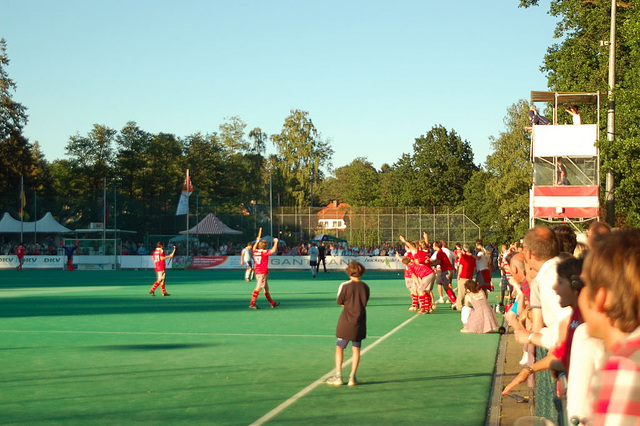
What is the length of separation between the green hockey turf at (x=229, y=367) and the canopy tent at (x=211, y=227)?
42376 mm

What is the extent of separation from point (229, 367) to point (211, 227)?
5484 centimetres

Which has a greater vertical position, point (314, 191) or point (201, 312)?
point (314, 191)

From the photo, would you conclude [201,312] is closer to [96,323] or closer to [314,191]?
[96,323]

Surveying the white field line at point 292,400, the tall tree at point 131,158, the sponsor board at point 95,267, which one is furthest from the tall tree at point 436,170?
the white field line at point 292,400

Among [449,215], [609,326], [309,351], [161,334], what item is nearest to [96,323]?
[161,334]

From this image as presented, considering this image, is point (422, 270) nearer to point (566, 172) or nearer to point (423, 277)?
point (423, 277)

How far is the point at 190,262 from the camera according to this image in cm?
5650

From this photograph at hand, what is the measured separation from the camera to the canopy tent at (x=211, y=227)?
65.9 metres

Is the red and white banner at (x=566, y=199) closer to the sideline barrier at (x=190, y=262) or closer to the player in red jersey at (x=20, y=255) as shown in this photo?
the sideline barrier at (x=190, y=262)

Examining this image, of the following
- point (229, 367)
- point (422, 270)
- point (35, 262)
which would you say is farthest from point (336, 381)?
point (35, 262)

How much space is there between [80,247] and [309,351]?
147 ft

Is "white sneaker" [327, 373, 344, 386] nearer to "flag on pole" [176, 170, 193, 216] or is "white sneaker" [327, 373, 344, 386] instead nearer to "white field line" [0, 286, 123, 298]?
"white field line" [0, 286, 123, 298]

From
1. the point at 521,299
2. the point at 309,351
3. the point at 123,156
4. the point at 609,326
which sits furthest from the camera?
the point at 123,156

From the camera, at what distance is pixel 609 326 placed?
250 centimetres
